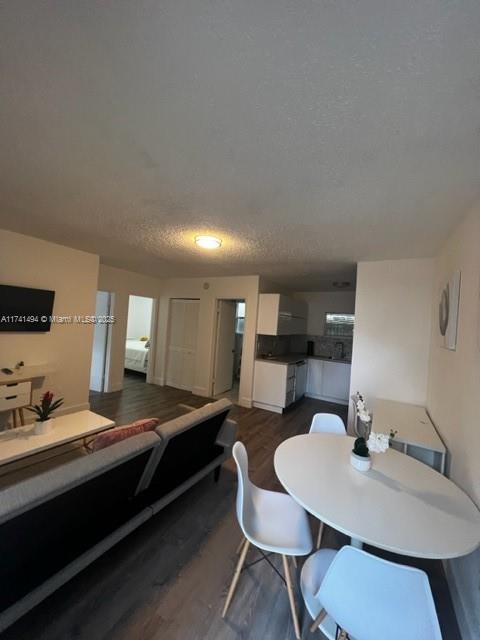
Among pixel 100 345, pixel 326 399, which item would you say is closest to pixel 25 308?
pixel 100 345

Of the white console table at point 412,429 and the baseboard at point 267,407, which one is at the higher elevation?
the white console table at point 412,429

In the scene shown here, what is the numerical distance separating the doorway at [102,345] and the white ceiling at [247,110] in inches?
116

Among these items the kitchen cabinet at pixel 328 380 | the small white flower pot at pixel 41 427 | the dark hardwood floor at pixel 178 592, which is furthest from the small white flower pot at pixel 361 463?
the kitchen cabinet at pixel 328 380

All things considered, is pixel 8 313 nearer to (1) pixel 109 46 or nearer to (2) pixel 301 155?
(1) pixel 109 46

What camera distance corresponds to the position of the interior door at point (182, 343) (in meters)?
5.63

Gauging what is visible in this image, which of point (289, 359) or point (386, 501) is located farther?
point (289, 359)

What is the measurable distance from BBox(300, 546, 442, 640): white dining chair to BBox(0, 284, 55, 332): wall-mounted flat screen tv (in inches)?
157

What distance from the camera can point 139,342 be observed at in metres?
7.38

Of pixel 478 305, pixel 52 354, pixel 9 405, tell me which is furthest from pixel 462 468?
pixel 52 354

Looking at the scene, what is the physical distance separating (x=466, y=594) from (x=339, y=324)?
16.1 feet

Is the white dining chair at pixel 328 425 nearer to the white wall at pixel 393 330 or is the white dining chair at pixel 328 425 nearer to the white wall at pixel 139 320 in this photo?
the white wall at pixel 393 330

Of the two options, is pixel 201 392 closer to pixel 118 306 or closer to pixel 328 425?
pixel 118 306

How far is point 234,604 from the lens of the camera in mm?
1381

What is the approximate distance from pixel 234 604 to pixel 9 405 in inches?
122
